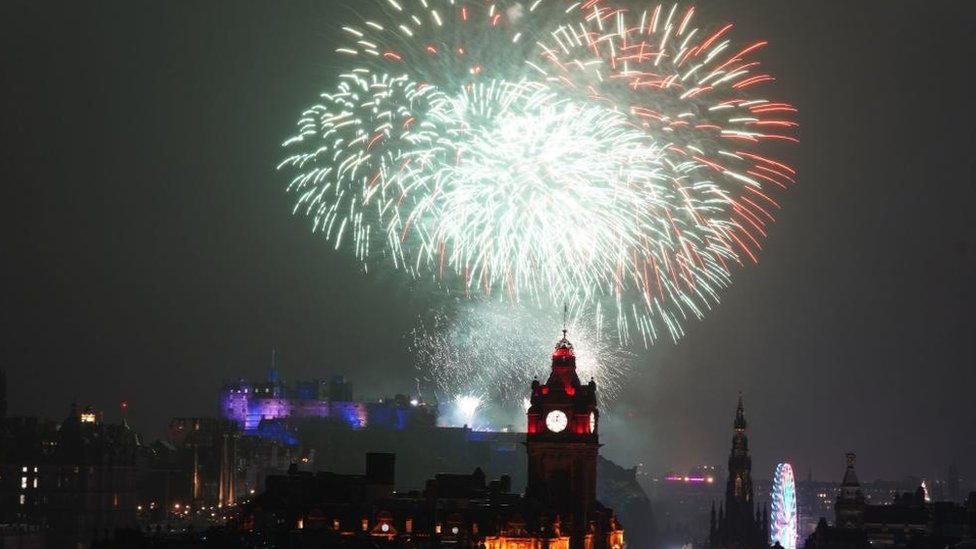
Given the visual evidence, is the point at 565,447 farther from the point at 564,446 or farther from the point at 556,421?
the point at 556,421

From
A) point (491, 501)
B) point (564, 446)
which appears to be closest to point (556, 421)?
Answer: point (564, 446)

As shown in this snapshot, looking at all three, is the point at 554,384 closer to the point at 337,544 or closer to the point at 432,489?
Answer: the point at 432,489

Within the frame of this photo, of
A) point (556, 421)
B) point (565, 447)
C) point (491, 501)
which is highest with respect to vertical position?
point (556, 421)

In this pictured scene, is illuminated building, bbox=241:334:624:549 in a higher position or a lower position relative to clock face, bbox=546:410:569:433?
lower

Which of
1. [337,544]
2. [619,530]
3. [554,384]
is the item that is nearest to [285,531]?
[337,544]

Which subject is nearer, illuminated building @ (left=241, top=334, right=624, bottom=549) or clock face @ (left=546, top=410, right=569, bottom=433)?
illuminated building @ (left=241, top=334, right=624, bottom=549)

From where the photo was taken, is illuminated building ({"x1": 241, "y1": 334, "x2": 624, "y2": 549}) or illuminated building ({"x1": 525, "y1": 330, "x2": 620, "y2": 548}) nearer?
illuminated building ({"x1": 241, "y1": 334, "x2": 624, "y2": 549})

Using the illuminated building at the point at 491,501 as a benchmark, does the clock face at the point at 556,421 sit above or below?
above
